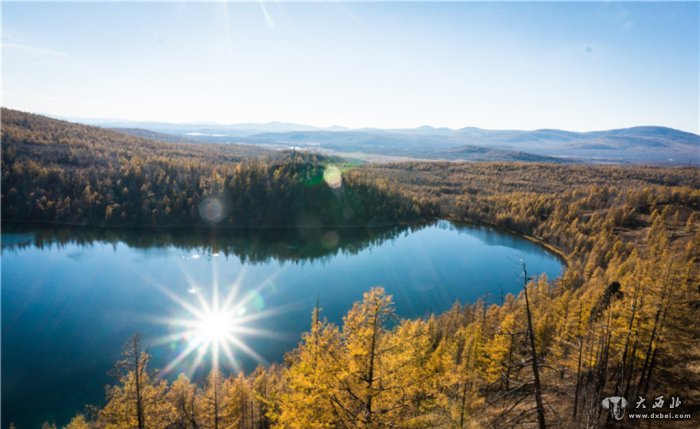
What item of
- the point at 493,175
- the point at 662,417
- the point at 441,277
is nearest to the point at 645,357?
the point at 662,417

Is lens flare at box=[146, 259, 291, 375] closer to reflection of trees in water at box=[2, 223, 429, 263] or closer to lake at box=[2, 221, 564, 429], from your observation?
lake at box=[2, 221, 564, 429]

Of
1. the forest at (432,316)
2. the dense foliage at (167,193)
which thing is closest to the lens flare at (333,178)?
the dense foliage at (167,193)

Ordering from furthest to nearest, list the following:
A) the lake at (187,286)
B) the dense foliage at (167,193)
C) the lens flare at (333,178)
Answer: the lens flare at (333,178) < the dense foliage at (167,193) < the lake at (187,286)

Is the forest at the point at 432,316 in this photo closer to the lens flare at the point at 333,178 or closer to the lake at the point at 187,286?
the lens flare at the point at 333,178

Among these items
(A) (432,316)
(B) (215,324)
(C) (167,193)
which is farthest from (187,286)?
(C) (167,193)

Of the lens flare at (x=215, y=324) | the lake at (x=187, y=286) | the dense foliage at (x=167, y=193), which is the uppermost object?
the dense foliage at (x=167, y=193)

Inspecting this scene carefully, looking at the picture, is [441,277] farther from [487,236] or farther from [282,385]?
[282,385]
